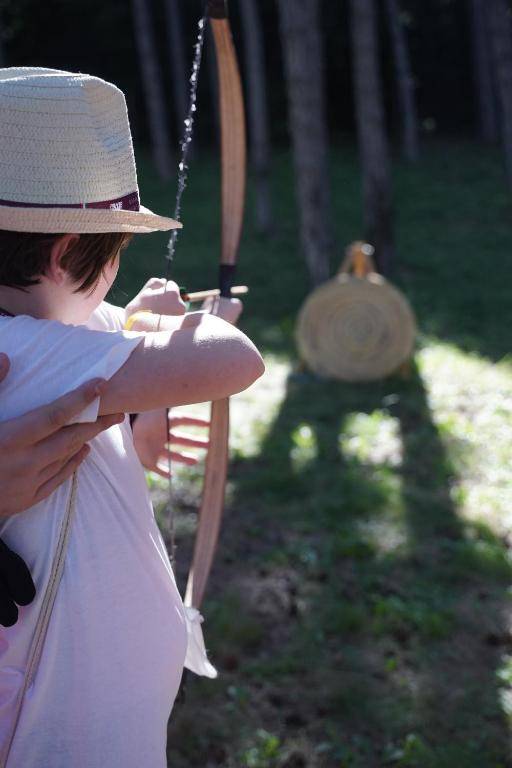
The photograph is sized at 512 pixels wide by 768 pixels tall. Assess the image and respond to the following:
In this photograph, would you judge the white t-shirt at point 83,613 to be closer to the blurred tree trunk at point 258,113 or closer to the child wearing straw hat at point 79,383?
the child wearing straw hat at point 79,383

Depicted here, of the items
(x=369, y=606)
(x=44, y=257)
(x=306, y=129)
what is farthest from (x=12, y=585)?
(x=306, y=129)

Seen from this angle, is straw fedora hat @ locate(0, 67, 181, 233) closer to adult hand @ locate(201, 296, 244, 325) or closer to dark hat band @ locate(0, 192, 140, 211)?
dark hat band @ locate(0, 192, 140, 211)

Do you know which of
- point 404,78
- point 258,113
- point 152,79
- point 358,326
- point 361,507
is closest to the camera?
point 361,507

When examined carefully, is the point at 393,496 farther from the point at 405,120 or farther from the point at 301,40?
the point at 405,120

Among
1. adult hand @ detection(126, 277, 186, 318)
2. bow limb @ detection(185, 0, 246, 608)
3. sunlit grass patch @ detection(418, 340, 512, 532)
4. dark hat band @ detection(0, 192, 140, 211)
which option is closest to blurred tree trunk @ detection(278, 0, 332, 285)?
sunlit grass patch @ detection(418, 340, 512, 532)

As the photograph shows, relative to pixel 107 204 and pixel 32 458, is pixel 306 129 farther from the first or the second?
pixel 32 458

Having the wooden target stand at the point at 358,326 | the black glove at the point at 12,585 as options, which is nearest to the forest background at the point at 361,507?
the wooden target stand at the point at 358,326

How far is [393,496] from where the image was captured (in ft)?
13.1

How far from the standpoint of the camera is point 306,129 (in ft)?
22.5

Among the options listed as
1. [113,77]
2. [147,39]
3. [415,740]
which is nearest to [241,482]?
[415,740]

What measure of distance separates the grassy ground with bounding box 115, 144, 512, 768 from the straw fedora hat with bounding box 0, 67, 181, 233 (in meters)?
1.74

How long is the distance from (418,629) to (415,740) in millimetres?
562

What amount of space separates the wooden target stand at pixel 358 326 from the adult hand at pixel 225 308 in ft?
13.0

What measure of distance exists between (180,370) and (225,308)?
25.0 inches
